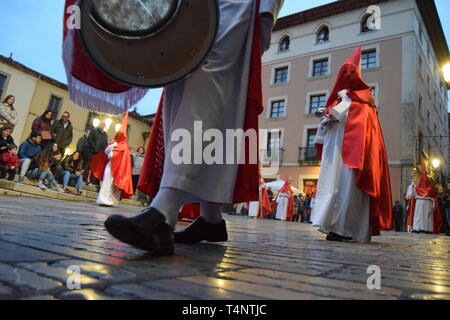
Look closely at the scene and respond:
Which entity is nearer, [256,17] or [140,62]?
[140,62]

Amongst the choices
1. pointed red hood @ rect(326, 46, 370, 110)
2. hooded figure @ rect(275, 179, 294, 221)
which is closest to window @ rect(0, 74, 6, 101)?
hooded figure @ rect(275, 179, 294, 221)

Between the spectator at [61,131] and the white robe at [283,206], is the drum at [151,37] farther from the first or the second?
the white robe at [283,206]

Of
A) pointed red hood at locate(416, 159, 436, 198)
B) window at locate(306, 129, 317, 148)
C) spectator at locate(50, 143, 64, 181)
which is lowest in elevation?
spectator at locate(50, 143, 64, 181)

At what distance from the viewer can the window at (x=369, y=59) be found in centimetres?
2119

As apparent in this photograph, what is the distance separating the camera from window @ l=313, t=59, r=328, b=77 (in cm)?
2310

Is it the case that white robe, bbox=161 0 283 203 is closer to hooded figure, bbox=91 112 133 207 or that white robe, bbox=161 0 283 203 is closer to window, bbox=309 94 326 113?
hooded figure, bbox=91 112 133 207

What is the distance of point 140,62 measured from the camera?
145 cm

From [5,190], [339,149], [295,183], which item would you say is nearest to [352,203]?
[339,149]

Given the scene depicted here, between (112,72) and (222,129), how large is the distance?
56 cm

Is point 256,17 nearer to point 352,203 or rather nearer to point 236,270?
point 236,270

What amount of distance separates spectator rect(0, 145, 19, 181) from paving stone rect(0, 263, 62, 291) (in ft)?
29.6

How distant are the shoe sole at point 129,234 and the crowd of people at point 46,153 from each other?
837 cm

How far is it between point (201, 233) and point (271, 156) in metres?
21.9

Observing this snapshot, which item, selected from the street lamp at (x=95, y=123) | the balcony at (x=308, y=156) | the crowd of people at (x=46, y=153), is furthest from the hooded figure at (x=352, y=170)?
the balcony at (x=308, y=156)
